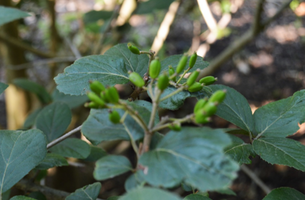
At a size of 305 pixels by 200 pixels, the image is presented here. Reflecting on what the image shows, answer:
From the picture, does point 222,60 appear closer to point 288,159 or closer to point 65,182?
point 65,182

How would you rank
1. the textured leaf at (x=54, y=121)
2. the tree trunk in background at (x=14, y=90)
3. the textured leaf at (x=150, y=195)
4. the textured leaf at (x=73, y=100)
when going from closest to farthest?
the textured leaf at (x=150, y=195) → the textured leaf at (x=54, y=121) → the textured leaf at (x=73, y=100) → the tree trunk in background at (x=14, y=90)

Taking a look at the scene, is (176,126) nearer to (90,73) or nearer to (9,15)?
(90,73)

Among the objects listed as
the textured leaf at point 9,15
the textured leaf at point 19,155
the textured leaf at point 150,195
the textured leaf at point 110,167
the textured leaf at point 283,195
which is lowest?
the textured leaf at point 283,195

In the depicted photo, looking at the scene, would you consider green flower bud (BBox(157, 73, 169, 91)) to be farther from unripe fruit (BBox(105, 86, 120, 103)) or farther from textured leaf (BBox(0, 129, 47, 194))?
textured leaf (BBox(0, 129, 47, 194))

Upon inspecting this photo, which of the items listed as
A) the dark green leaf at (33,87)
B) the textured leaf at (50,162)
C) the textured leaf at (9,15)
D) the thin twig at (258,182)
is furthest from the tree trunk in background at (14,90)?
the thin twig at (258,182)

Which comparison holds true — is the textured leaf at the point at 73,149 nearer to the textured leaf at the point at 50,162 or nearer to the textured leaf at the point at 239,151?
the textured leaf at the point at 50,162

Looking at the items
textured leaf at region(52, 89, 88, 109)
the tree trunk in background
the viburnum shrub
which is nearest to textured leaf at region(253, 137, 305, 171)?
the viburnum shrub
